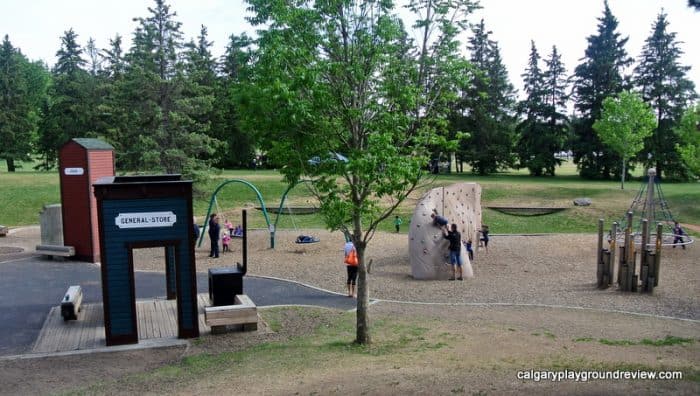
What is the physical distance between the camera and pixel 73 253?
20562 mm

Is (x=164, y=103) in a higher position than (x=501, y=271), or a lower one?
higher

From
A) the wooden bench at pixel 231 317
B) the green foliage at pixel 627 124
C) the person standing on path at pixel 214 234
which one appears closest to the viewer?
the wooden bench at pixel 231 317

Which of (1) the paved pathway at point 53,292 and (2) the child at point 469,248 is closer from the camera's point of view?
(1) the paved pathway at point 53,292

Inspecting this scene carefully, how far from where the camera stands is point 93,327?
502 inches

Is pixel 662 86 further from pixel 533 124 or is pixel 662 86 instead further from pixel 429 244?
pixel 429 244

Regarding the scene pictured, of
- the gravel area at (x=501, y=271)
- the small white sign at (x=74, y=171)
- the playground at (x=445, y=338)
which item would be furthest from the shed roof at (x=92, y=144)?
the playground at (x=445, y=338)

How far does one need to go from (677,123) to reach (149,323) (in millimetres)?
48061

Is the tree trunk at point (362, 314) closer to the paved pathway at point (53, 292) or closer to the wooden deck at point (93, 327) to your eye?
the paved pathway at point (53, 292)

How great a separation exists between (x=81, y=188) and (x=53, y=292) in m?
5.17

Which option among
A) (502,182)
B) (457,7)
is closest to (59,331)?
(457,7)

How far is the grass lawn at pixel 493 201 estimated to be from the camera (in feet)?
101

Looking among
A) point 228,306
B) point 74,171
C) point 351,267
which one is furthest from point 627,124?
point 228,306

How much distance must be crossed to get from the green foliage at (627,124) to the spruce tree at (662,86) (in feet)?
28.6

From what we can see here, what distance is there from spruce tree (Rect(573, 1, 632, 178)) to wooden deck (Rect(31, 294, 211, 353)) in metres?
42.8
